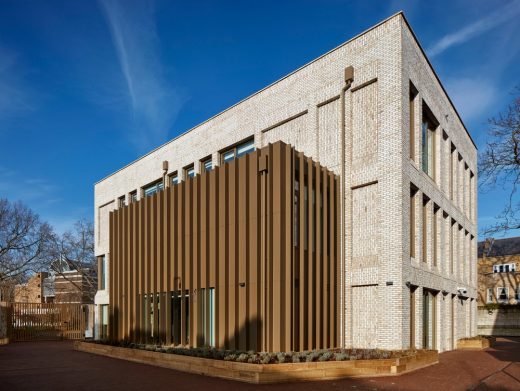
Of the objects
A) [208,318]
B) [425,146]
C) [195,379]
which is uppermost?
[425,146]

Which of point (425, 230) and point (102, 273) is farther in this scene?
point (102, 273)

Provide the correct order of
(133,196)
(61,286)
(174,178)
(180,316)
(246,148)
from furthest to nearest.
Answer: (61,286)
(133,196)
(174,178)
(246,148)
(180,316)

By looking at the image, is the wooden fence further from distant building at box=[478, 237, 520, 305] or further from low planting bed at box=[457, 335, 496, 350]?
distant building at box=[478, 237, 520, 305]

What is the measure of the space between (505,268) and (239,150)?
4126cm

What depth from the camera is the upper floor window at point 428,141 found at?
69.4ft

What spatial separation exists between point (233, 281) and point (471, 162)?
20.3 meters

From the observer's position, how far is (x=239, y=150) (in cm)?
2423

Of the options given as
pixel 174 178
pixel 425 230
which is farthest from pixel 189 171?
pixel 425 230

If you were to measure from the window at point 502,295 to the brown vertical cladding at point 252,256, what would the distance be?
40.8m


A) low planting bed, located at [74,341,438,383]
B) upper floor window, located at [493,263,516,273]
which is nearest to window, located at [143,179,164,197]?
low planting bed, located at [74,341,438,383]

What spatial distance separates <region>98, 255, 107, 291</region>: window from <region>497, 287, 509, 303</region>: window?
132 ft

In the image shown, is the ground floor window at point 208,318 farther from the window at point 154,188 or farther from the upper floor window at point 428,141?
the window at point 154,188

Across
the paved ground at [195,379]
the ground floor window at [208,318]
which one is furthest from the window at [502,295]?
the ground floor window at [208,318]

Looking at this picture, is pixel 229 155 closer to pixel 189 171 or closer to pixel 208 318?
pixel 189 171
